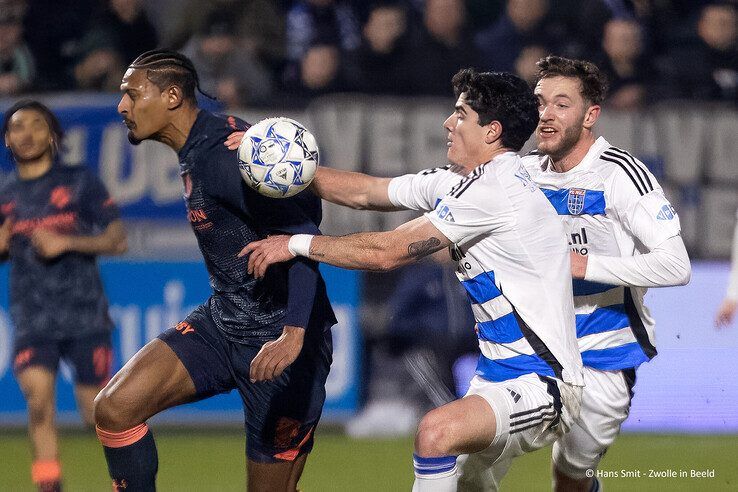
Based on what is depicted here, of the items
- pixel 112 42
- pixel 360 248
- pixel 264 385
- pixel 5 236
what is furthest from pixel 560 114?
pixel 112 42

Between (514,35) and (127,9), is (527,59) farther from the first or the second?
(127,9)

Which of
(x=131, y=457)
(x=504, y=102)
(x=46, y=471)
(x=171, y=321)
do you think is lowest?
(x=171, y=321)

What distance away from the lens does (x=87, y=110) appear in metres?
8.53

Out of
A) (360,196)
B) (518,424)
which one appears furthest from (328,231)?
(518,424)

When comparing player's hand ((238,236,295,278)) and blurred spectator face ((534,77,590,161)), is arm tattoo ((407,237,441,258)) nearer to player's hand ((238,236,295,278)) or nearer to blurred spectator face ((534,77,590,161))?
player's hand ((238,236,295,278))

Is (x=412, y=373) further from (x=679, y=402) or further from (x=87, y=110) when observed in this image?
(x=87, y=110)

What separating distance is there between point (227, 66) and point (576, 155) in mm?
4277

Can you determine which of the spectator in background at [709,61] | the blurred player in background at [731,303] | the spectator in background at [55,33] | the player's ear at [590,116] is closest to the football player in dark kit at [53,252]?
the spectator in background at [55,33]

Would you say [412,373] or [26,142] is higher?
[26,142]

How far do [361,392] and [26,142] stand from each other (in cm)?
292

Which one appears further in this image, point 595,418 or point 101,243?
point 101,243

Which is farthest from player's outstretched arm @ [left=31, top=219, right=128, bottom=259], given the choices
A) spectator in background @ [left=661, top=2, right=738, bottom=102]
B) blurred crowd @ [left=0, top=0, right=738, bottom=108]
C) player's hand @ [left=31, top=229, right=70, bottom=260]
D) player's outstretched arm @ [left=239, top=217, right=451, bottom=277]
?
spectator in background @ [left=661, top=2, right=738, bottom=102]

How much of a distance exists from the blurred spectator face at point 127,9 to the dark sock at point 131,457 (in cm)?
503

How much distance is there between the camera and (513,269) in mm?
4457
